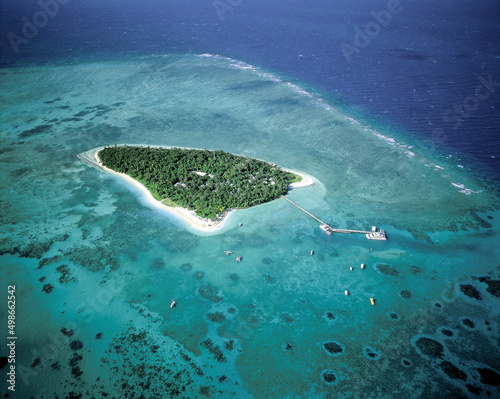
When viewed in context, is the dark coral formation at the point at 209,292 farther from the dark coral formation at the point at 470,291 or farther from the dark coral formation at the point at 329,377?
the dark coral formation at the point at 470,291

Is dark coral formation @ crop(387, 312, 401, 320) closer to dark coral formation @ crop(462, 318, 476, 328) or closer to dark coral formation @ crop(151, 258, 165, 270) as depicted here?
dark coral formation @ crop(462, 318, 476, 328)

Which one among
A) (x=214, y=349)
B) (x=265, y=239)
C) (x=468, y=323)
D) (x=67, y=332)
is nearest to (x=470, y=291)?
(x=468, y=323)

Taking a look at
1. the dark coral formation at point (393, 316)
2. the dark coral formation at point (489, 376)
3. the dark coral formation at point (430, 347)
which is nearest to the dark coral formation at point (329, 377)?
the dark coral formation at point (430, 347)

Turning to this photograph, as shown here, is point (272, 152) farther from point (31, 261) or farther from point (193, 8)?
point (193, 8)

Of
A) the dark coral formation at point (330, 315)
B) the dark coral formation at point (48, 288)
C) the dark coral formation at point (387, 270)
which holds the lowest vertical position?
the dark coral formation at point (330, 315)

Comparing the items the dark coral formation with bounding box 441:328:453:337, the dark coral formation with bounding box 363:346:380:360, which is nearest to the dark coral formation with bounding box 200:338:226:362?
the dark coral formation with bounding box 363:346:380:360

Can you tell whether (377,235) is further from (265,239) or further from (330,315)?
(265,239)

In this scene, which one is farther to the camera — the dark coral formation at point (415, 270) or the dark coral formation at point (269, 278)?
the dark coral formation at point (415, 270)
